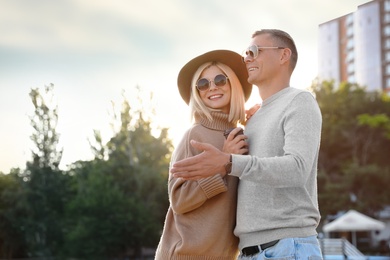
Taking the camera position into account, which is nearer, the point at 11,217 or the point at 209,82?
the point at 209,82

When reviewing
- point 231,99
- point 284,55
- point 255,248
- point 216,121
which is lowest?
point 255,248

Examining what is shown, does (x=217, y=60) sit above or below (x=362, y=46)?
below

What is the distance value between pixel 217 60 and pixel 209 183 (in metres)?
0.65

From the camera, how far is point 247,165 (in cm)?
217

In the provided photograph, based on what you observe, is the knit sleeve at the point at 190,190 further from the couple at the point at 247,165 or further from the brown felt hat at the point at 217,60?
the brown felt hat at the point at 217,60

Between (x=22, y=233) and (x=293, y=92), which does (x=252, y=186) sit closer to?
(x=293, y=92)

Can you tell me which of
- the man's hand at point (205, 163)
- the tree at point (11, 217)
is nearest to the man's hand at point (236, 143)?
the man's hand at point (205, 163)

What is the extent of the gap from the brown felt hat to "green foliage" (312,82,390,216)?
1046 inches

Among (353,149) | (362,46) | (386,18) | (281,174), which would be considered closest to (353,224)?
(353,149)

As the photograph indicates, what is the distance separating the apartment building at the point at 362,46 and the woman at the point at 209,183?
2344 inches

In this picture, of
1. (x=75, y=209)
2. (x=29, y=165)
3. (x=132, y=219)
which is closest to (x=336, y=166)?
(x=132, y=219)

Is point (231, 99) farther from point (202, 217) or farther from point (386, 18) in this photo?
point (386, 18)

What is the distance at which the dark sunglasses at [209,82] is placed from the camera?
2748 mm

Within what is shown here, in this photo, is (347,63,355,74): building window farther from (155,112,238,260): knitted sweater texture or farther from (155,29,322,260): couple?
(155,112,238,260): knitted sweater texture
